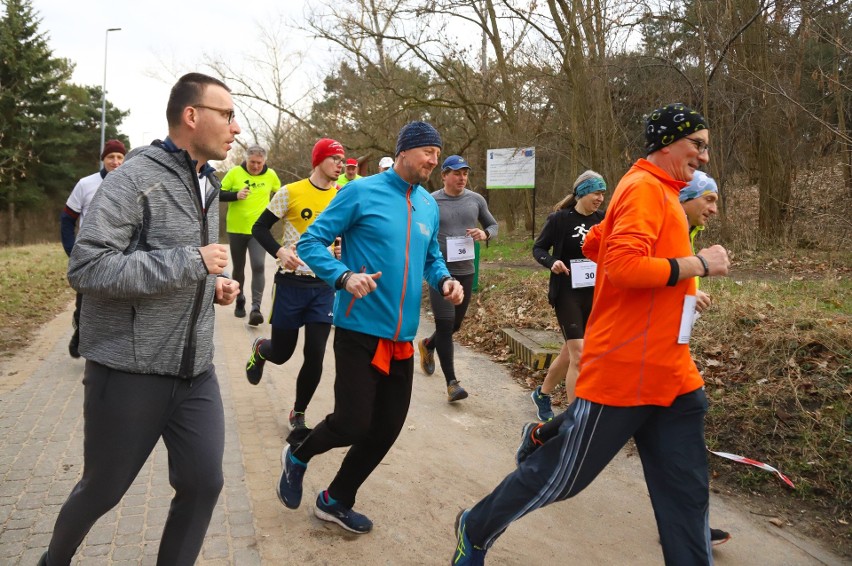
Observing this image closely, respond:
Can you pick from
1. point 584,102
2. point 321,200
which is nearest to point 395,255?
point 321,200

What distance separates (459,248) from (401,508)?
325cm

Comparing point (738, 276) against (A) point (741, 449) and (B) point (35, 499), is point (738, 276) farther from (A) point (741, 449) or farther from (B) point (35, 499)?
(B) point (35, 499)

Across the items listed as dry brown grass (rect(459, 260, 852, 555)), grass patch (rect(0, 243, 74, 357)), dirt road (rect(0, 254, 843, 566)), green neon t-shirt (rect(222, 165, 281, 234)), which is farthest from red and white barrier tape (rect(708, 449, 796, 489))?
grass patch (rect(0, 243, 74, 357))

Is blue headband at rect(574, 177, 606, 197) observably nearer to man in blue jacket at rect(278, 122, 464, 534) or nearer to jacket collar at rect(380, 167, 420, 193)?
man in blue jacket at rect(278, 122, 464, 534)

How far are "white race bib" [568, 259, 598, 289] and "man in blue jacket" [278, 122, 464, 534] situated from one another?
183 cm

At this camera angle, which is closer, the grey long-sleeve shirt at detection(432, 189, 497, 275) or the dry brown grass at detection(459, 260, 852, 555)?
the dry brown grass at detection(459, 260, 852, 555)

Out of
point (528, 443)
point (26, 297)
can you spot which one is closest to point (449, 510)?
point (528, 443)

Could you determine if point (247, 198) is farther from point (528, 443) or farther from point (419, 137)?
point (419, 137)

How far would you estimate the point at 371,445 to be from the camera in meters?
3.63

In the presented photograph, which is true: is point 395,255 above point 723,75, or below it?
below

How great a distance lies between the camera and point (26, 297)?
1174cm

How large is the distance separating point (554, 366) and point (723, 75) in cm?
881

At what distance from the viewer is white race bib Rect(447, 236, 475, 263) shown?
6.77 meters

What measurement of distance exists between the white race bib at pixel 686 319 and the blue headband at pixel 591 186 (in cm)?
255
